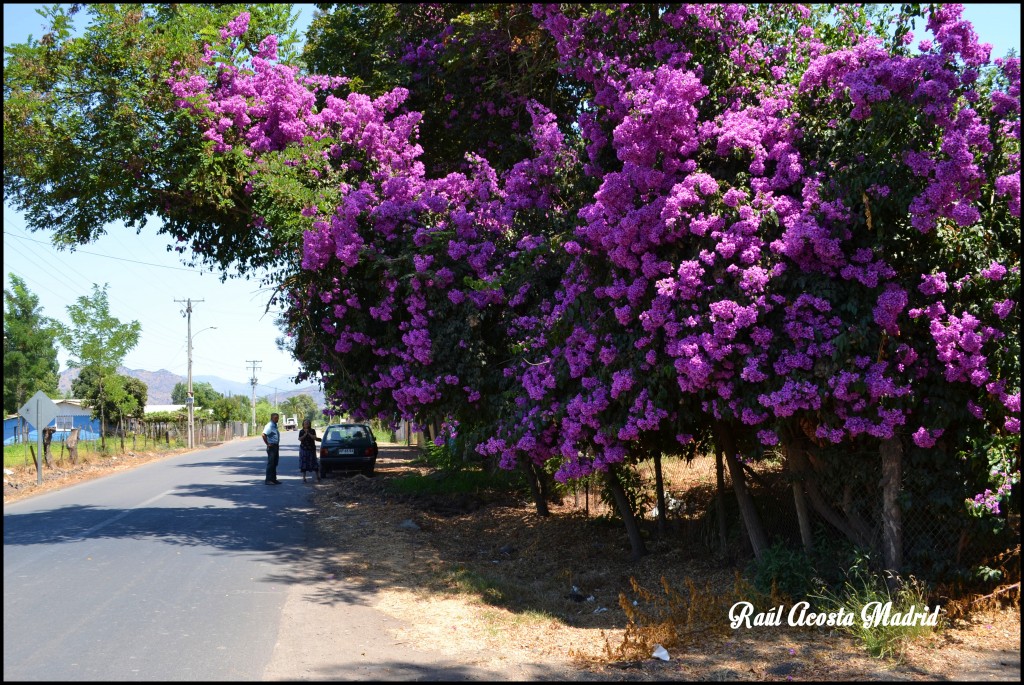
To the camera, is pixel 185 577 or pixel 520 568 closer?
pixel 185 577

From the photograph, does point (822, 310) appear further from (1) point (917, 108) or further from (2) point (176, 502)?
(2) point (176, 502)

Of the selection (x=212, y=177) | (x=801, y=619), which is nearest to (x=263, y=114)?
(x=212, y=177)

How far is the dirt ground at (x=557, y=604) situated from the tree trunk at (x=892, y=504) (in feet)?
2.47

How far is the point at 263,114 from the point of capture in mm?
13281

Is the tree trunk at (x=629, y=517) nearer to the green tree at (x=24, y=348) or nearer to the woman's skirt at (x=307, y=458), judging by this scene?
the woman's skirt at (x=307, y=458)

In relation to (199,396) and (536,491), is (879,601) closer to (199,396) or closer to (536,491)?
(536,491)

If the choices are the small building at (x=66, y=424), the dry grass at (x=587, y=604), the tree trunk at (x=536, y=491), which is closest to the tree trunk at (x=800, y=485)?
the dry grass at (x=587, y=604)

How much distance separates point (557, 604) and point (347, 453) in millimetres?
16114

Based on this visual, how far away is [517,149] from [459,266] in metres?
3.56

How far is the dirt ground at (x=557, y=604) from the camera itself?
6.23 m

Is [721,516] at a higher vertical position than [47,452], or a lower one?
lower

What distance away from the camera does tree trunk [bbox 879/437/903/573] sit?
7457 mm

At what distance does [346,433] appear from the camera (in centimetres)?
2481
